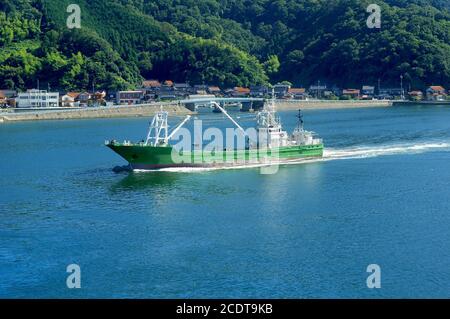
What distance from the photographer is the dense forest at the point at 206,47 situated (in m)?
108

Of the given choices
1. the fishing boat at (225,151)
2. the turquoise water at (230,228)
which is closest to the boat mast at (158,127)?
the fishing boat at (225,151)

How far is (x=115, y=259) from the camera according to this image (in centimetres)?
2197

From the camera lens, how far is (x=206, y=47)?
401 ft

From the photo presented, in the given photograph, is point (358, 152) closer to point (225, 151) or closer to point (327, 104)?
point (225, 151)

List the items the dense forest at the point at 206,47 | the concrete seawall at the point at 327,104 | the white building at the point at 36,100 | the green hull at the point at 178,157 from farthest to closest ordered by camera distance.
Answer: the dense forest at the point at 206,47 → the concrete seawall at the point at 327,104 → the white building at the point at 36,100 → the green hull at the point at 178,157

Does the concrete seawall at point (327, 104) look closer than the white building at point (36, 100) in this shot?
No

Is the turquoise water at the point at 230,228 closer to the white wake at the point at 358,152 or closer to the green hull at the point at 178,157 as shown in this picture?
the white wake at the point at 358,152

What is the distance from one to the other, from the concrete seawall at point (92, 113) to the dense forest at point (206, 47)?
53.1 feet

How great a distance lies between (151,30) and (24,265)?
11311 centimetres
